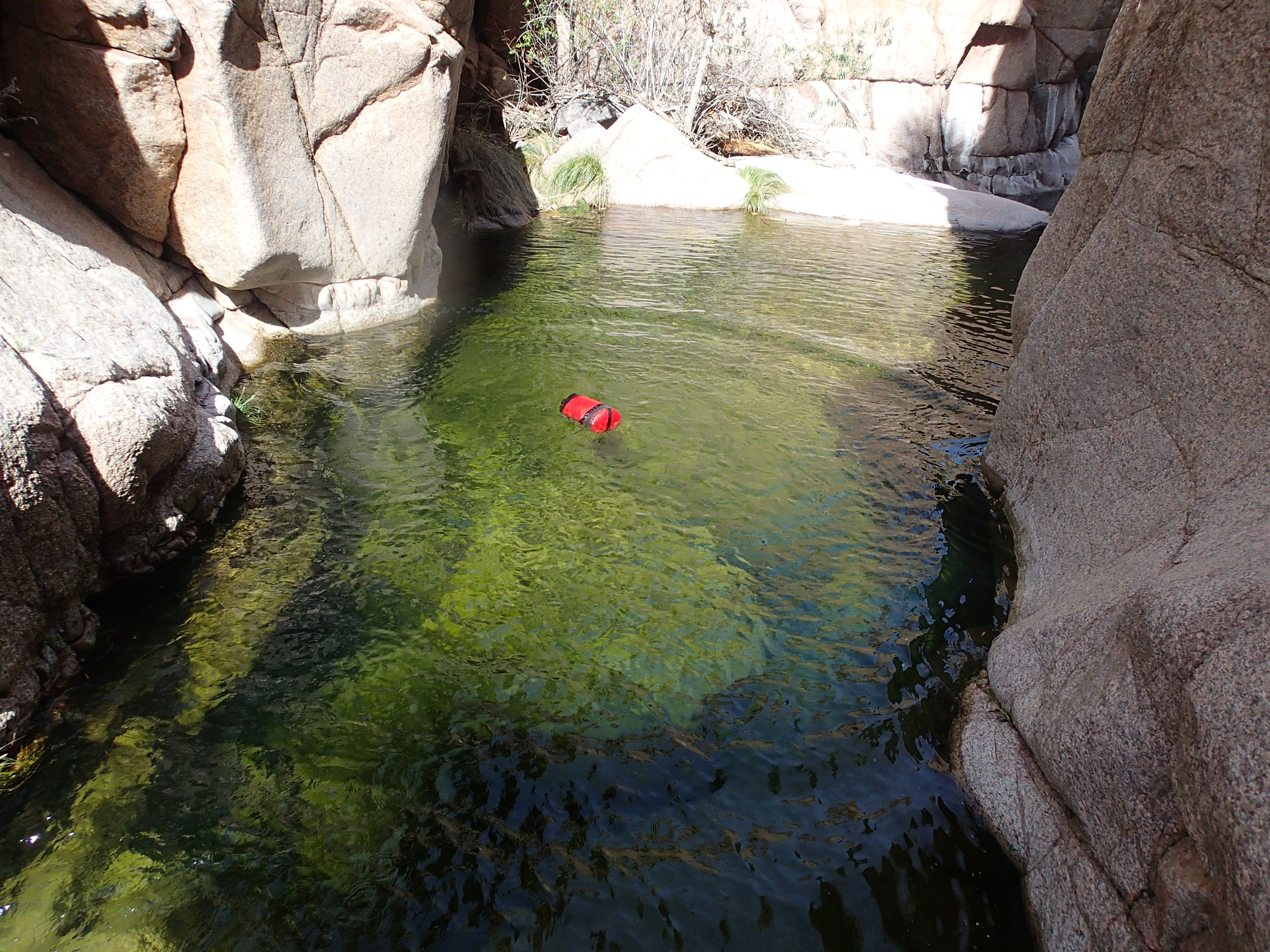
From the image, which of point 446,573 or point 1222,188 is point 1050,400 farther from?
point 446,573

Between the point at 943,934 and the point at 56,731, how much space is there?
12.6 feet

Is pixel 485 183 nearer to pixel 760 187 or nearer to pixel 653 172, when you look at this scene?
pixel 653 172

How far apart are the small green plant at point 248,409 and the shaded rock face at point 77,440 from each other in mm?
582

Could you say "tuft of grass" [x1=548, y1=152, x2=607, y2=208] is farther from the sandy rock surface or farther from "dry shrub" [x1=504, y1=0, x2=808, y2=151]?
"dry shrub" [x1=504, y1=0, x2=808, y2=151]

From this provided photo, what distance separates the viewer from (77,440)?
4.03m

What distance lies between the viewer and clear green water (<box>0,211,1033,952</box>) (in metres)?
2.96

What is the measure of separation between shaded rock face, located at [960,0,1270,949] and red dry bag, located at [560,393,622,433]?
124 inches

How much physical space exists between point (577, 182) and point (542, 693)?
588 inches

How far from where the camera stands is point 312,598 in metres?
4.49

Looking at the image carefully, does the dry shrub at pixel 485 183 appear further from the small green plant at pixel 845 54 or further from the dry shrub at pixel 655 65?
the small green plant at pixel 845 54

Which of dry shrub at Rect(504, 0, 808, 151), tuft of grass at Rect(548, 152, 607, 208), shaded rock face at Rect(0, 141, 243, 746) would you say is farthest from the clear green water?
dry shrub at Rect(504, 0, 808, 151)

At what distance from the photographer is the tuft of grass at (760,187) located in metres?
17.8

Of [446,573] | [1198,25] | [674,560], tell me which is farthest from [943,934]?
[1198,25]

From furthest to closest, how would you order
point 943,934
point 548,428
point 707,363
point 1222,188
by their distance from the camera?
point 707,363
point 548,428
point 1222,188
point 943,934
